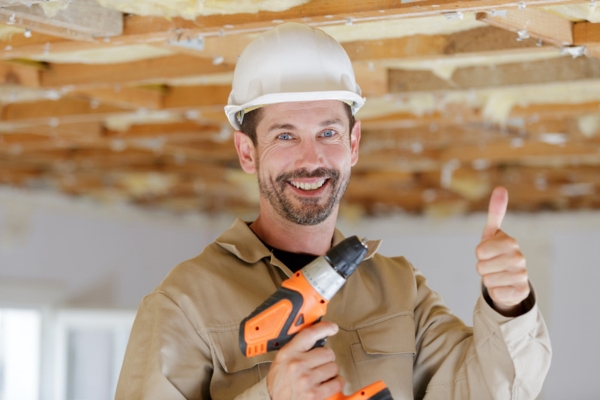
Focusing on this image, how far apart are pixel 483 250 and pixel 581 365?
5026mm

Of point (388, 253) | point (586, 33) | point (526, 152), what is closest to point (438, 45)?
point (586, 33)

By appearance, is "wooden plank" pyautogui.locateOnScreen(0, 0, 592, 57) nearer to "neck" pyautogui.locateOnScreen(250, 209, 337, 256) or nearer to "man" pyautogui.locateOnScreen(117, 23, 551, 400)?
"man" pyautogui.locateOnScreen(117, 23, 551, 400)

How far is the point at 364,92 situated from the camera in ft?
9.25

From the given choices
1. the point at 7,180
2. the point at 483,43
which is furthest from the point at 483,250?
the point at 7,180

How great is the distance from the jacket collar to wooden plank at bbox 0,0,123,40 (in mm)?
718

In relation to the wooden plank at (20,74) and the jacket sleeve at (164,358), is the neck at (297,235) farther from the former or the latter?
the wooden plank at (20,74)

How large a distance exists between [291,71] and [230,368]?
1.92 feet

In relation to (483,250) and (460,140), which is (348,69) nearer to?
(483,250)

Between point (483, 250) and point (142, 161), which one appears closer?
point (483, 250)

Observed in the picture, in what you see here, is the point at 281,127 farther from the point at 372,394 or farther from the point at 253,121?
the point at 372,394

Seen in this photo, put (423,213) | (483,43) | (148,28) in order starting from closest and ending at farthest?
(148,28), (483,43), (423,213)

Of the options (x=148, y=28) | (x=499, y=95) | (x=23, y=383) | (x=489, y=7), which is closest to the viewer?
(x=489, y=7)

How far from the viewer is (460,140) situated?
4.04m

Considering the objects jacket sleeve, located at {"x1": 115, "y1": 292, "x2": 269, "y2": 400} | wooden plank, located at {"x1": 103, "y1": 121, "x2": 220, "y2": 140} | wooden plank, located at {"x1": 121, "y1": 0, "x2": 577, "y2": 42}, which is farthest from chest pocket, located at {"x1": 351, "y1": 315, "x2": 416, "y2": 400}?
wooden plank, located at {"x1": 103, "y1": 121, "x2": 220, "y2": 140}
